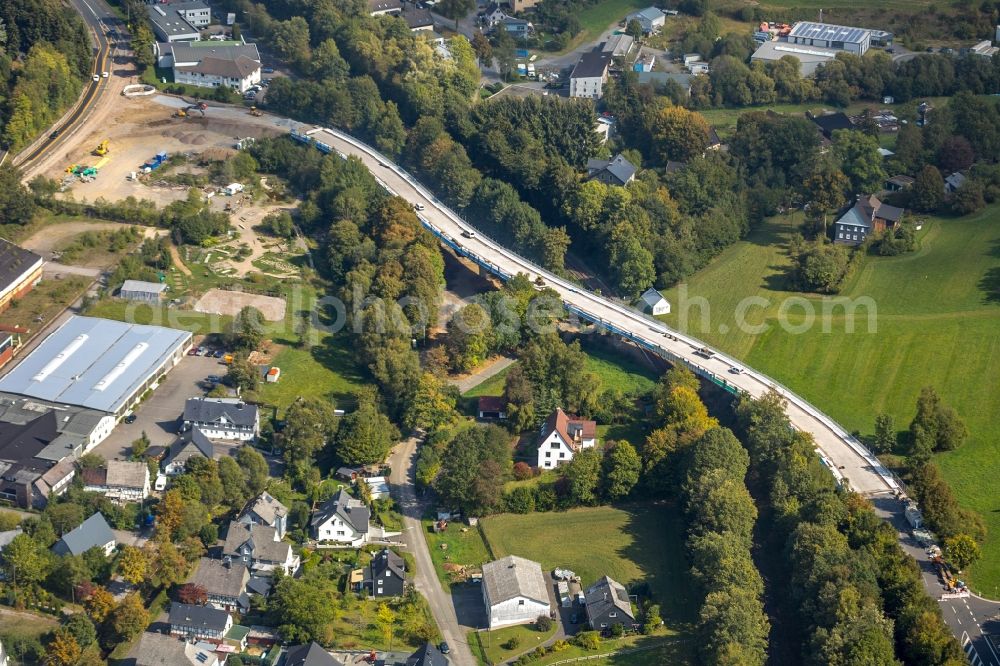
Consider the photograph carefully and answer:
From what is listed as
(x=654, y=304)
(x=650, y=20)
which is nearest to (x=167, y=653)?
(x=654, y=304)

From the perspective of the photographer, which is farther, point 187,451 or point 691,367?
point 691,367

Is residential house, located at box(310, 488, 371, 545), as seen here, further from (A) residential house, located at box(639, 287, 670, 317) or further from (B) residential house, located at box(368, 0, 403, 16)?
(B) residential house, located at box(368, 0, 403, 16)

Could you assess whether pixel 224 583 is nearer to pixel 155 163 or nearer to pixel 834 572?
pixel 834 572

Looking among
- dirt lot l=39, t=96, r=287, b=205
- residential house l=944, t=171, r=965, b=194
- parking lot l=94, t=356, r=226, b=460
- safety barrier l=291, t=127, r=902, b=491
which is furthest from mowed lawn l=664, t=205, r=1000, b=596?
dirt lot l=39, t=96, r=287, b=205

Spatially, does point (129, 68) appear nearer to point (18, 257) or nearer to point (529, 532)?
point (18, 257)

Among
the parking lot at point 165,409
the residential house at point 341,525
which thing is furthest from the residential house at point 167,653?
the parking lot at point 165,409

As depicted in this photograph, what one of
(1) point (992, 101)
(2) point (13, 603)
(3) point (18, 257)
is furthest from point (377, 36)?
(2) point (13, 603)

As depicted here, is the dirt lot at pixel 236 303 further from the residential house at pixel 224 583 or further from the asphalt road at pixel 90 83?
the residential house at pixel 224 583
